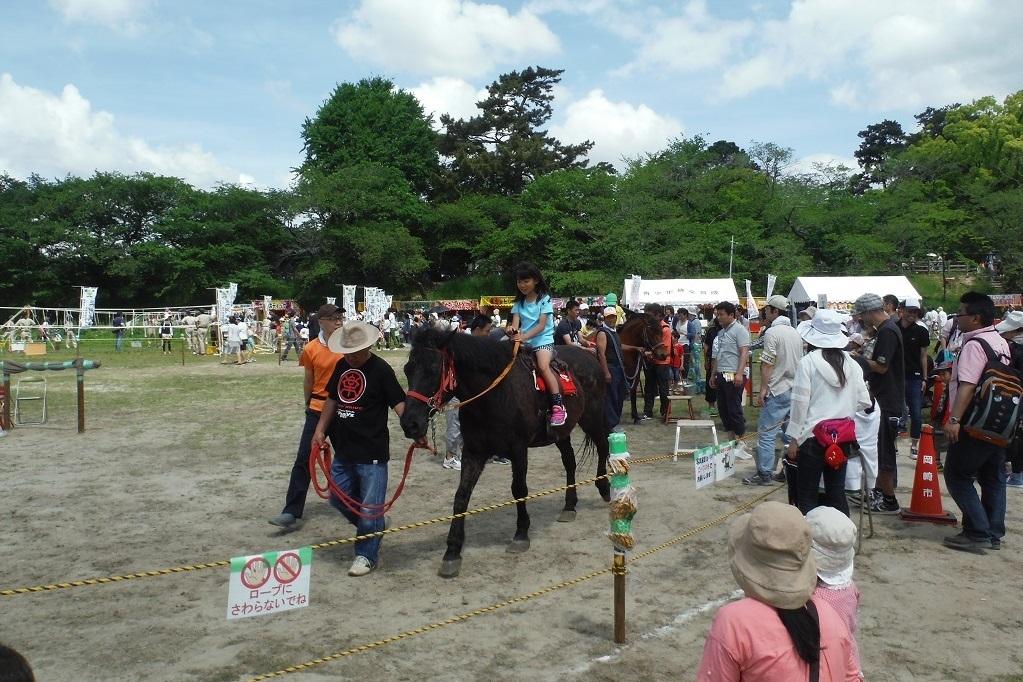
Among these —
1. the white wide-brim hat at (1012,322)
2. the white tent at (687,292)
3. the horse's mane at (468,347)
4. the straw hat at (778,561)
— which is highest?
the white tent at (687,292)

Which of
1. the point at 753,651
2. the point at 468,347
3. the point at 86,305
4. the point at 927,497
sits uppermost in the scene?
the point at 86,305

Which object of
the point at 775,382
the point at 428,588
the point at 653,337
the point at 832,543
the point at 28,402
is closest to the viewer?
the point at 832,543

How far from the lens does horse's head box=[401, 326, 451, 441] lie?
5.68 m

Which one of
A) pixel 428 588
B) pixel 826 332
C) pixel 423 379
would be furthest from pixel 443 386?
pixel 826 332

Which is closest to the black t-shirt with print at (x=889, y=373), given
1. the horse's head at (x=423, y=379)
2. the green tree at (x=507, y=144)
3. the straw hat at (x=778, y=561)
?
the horse's head at (x=423, y=379)

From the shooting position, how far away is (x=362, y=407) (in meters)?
6.01

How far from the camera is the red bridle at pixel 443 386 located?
5785mm

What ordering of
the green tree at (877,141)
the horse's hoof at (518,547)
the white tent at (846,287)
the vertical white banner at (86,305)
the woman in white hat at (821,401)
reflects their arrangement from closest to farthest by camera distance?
1. the woman in white hat at (821,401)
2. the horse's hoof at (518,547)
3. the white tent at (846,287)
4. the vertical white banner at (86,305)
5. the green tree at (877,141)

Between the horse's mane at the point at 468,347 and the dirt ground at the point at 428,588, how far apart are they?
165 centimetres

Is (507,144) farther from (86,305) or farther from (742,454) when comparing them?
(742,454)

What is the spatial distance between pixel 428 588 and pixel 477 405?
1.53m

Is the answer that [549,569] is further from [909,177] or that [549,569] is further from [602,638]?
[909,177]

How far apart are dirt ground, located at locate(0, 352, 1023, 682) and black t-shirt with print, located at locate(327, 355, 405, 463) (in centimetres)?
99

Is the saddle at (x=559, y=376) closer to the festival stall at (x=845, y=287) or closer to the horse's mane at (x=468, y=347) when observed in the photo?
the horse's mane at (x=468, y=347)
